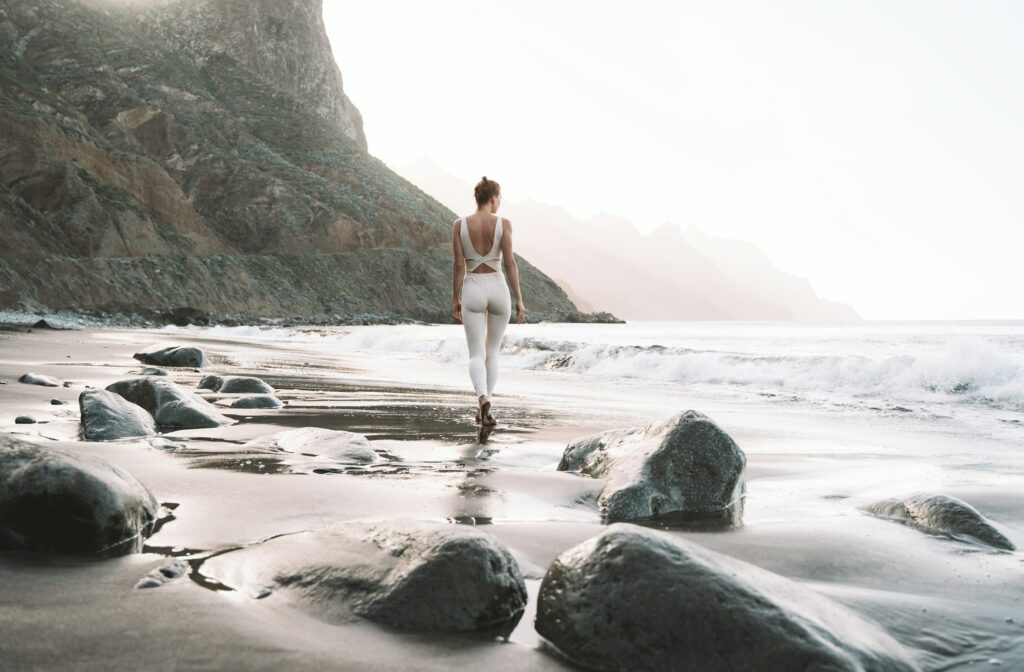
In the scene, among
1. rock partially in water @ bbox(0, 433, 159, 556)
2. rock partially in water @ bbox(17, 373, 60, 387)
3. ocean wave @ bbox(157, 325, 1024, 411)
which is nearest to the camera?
rock partially in water @ bbox(0, 433, 159, 556)

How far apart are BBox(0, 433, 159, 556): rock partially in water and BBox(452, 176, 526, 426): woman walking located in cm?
368

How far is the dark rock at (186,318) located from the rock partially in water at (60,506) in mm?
38795

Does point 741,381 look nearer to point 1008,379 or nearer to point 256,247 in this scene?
Answer: point 1008,379

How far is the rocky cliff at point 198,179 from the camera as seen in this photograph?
43.2 meters

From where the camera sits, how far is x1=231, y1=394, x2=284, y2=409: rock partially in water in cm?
649

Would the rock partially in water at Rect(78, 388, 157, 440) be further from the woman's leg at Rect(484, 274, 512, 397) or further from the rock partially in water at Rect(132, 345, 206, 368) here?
the rock partially in water at Rect(132, 345, 206, 368)

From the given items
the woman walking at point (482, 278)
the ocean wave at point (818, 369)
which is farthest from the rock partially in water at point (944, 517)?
the ocean wave at point (818, 369)

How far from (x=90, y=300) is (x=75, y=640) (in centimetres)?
4319

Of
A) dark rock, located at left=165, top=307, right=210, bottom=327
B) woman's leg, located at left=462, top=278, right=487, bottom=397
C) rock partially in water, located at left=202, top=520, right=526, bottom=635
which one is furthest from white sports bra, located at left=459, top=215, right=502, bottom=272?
dark rock, located at left=165, top=307, right=210, bottom=327

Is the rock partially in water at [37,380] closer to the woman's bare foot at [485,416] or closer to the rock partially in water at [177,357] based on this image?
the rock partially in water at [177,357]

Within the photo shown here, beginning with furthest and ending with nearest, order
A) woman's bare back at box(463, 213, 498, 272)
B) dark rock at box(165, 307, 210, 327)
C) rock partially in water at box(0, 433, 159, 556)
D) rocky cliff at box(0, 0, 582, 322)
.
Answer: rocky cliff at box(0, 0, 582, 322), dark rock at box(165, 307, 210, 327), woman's bare back at box(463, 213, 498, 272), rock partially in water at box(0, 433, 159, 556)

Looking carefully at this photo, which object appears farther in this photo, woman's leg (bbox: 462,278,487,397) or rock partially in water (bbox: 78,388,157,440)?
woman's leg (bbox: 462,278,487,397)

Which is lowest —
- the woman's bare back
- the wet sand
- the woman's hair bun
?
the wet sand

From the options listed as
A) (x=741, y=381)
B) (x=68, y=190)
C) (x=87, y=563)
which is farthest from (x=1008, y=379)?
(x=68, y=190)
